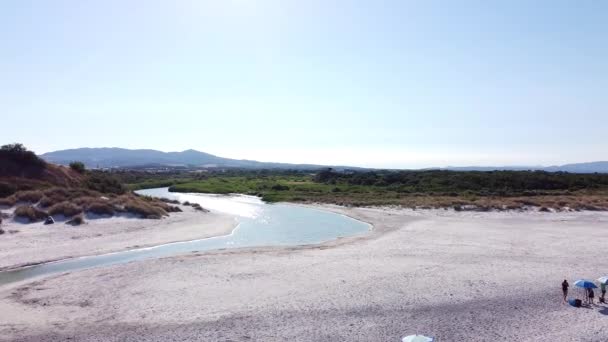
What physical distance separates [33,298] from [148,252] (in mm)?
11278

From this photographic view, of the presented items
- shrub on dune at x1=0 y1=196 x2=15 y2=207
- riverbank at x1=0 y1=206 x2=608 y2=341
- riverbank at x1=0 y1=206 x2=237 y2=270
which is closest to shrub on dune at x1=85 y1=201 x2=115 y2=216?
riverbank at x1=0 y1=206 x2=237 y2=270

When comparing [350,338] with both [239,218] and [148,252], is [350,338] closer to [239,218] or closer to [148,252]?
[148,252]

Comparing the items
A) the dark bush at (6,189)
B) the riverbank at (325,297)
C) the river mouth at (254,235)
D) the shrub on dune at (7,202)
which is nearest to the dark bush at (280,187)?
the river mouth at (254,235)

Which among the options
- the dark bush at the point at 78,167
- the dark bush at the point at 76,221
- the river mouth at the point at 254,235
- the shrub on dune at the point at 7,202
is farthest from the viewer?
the dark bush at the point at 78,167

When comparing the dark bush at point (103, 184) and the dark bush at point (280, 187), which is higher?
the dark bush at point (103, 184)

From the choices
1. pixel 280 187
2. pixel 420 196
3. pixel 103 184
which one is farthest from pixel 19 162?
pixel 420 196

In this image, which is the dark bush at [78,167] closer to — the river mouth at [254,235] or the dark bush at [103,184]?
the dark bush at [103,184]

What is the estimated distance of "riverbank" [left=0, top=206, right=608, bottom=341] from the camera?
16.2m

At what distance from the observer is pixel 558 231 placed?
125ft

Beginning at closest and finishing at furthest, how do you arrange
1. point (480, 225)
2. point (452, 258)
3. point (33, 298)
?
point (33, 298)
point (452, 258)
point (480, 225)

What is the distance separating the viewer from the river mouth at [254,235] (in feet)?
86.8

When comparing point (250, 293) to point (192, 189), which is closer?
point (250, 293)

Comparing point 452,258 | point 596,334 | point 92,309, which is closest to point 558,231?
point 452,258

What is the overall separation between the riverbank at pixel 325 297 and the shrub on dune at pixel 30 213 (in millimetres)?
15300
